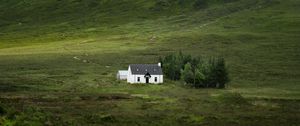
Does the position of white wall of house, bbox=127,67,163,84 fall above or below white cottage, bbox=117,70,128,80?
below

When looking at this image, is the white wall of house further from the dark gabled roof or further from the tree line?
the tree line

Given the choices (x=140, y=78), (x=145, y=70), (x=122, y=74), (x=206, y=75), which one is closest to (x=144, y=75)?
(x=140, y=78)

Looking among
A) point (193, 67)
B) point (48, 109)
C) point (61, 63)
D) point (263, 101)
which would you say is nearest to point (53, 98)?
point (48, 109)

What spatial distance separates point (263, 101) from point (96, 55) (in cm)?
9582

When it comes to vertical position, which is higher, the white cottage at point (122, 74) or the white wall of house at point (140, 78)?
the white cottage at point (122, 74)

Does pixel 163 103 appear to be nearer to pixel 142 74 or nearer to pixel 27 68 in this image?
pixel 142 74

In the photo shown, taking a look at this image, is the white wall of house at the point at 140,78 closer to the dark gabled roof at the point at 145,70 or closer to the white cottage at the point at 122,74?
the dark gabled roof at the point at 145,70

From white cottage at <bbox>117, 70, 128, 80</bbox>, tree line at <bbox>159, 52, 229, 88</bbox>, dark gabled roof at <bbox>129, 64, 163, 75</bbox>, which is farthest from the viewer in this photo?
white cottage at <bbox>117, 70, 128, 80</bbox>

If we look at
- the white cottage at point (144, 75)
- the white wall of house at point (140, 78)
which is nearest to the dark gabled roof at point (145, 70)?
the white cottage at point (144, 75)

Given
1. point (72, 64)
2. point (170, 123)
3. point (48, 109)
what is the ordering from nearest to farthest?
1. point (170, 123)
2. point (48, 109)
3. point (72, 64)

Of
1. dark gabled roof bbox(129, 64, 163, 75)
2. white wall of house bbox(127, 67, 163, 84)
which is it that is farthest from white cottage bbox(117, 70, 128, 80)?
dark gabled roof bbox(129, 64, 163, 75)

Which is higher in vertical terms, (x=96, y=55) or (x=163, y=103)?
(x=96, y=55)

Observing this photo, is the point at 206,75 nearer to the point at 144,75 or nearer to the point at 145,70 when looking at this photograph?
the point at 144,75

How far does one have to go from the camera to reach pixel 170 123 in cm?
6944
